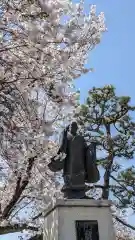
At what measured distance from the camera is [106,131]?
560 inches

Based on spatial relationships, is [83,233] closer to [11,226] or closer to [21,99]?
[21,99]

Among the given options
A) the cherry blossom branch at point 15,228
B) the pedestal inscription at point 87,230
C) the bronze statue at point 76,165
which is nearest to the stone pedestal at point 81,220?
the pedestal inscription at point 87,230

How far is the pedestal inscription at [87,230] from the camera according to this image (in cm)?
464

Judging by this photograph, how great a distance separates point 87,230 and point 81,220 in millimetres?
154

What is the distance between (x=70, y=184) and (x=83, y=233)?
28.2 inches

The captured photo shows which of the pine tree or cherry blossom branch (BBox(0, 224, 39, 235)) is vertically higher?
the pine tree

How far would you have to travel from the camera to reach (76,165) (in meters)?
5.22

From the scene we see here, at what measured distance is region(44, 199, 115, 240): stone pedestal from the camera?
183 inches

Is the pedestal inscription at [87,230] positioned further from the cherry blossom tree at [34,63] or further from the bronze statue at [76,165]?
the cherry blossom tree at [34,63]

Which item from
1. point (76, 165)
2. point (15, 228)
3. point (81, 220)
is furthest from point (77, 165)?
point (15, 228)

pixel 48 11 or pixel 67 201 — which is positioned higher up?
pixel 48 11

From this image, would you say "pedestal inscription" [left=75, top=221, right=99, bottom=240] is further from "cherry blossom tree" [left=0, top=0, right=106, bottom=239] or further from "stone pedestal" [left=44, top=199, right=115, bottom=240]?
"cherry blossom tree" [left=0, top=0, right=106, bottom=239]

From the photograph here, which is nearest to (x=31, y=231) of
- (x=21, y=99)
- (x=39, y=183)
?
(x=39, y=183)

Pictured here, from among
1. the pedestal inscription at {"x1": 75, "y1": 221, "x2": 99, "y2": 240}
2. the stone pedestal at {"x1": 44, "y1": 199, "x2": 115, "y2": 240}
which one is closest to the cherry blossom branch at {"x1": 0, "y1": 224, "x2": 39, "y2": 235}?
the stone pedestal at {"x1": 44, "y1": 199, "x2": 115, "y2": 240}
